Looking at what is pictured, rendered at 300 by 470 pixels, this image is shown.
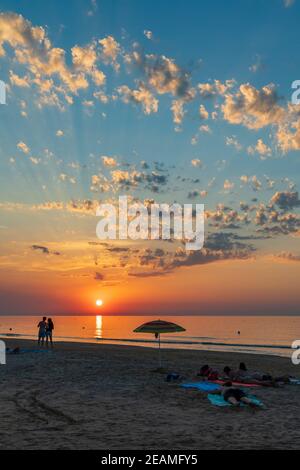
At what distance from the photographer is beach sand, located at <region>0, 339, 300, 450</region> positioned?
9883mm

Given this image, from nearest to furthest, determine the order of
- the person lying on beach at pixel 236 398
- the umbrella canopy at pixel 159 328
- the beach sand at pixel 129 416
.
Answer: the beach sand at pixel 129 416, the person lying on beach at pixel 236 398, the umbrella canopy at pixel 159 328

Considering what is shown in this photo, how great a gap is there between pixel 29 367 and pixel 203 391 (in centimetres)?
1103

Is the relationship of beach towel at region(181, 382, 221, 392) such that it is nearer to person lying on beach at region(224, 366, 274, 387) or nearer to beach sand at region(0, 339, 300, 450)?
beach sand at region(0, 339, 300, 450)

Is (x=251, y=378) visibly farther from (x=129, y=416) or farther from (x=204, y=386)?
(x=129, y=416)

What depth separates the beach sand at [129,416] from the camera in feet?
32.4

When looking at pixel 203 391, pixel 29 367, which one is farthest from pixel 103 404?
pixel 29 367

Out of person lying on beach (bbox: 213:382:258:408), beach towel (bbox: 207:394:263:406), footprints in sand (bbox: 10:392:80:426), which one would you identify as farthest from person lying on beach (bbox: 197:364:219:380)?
footprints in sand (bbox: 10:392:80:426)

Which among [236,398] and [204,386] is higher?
[236,398]

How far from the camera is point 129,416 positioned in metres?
12.7

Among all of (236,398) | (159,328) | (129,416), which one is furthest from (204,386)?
(129,416)

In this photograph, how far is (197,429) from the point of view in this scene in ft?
36.5

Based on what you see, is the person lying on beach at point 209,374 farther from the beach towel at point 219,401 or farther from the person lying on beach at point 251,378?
the beach towel at point 219,401

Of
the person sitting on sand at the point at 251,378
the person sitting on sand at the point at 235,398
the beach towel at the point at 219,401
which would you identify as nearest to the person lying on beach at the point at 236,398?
the person sitting on sand at the point at 235,398
